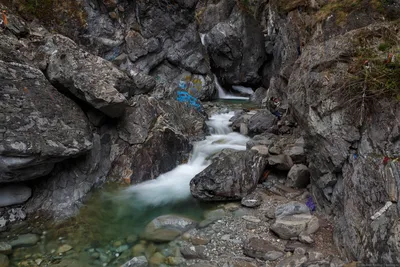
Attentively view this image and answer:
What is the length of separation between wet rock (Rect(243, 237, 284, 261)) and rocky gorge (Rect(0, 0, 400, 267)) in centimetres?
2

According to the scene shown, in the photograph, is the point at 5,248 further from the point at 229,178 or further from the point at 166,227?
the point at 229,178

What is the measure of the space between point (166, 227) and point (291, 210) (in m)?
2.60

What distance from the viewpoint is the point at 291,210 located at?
6020 mm

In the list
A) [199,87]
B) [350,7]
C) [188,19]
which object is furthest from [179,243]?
[188,19]

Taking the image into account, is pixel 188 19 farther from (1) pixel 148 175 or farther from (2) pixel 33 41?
(1) pixel 148 175

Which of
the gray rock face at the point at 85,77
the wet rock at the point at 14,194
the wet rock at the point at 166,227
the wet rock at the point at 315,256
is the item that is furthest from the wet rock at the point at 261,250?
the wet rock at the point at 14,194

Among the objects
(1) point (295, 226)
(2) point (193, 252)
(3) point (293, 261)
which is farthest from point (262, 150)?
(3) point (293, 261)

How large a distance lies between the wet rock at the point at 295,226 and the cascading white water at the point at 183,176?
280cm

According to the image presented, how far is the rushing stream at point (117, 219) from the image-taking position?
18.0 ft

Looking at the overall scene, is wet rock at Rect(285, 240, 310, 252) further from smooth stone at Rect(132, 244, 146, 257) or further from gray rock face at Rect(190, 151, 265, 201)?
smooth stone at Rect(132, 244, 146, 257)

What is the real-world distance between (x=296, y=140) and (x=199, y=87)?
9.65m

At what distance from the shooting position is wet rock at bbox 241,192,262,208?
6852 millimetres

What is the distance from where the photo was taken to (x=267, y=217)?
20.7 feet

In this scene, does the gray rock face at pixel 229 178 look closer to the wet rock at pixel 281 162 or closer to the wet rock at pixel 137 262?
the wet rock at pixel 281 162
